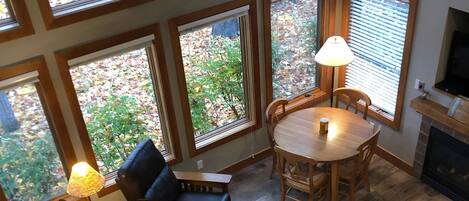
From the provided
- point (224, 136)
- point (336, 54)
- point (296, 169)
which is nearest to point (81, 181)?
point (224, 136)

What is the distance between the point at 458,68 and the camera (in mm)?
4633

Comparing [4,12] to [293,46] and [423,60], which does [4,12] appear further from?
[423,60]

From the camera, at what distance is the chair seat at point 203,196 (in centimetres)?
450

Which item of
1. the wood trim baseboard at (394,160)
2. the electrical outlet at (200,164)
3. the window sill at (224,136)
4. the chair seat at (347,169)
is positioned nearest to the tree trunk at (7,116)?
the window sill at (224,136)

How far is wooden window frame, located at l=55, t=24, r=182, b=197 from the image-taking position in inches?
157

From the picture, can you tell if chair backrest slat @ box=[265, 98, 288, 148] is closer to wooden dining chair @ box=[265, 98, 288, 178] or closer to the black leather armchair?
wooden dining chair @ box=[265, 98, 288, 178]

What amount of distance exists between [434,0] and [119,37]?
9.43ft

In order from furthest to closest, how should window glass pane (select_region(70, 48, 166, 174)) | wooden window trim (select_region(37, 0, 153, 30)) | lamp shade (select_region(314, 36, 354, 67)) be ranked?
lamp shade (select_region(314, 36, 354, 67))
window glass pane (select_region(70, 48, 166, 174))
wooden window trim (select_region(37, 0, 153, 30))

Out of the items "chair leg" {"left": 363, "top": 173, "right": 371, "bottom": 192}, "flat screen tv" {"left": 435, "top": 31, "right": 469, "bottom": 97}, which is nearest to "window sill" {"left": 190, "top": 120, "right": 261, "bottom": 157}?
"chair leg" {"left": 363, "top": 173, "right": 371, "bottom": 192}

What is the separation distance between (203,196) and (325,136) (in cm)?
135

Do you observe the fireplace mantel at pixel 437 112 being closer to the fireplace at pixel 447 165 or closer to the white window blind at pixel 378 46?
the fireplace at pixel 447 165

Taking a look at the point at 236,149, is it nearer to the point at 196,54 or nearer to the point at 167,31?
the point at 196,54

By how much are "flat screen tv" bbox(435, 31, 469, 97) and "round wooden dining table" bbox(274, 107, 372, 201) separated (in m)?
0.87

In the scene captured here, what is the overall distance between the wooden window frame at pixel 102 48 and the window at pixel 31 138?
0.14 meters
